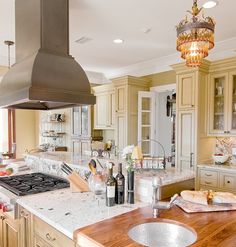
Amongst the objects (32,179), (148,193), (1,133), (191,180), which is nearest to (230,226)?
(148,193)

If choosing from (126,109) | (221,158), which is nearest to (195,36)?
(221,158)

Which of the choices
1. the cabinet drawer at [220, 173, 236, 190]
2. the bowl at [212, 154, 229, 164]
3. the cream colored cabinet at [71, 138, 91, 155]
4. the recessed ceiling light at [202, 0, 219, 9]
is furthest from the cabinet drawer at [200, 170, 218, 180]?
the cream colored cabinet at [71, 138, 91, 155]

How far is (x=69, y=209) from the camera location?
5.66ft

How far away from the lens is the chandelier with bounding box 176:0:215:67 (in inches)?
74.0

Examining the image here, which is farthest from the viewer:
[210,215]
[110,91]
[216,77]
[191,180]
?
[110,91]

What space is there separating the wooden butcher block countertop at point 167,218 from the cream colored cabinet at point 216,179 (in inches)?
74.8

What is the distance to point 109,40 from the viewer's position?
155 inches

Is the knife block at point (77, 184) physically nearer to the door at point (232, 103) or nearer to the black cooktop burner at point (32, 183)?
the black cooktop burner at point (32, 183)

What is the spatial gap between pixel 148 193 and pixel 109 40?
2.79 meters

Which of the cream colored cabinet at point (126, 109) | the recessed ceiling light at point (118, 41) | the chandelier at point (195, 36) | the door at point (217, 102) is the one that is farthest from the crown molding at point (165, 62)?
the chandelier at point (195, 36)

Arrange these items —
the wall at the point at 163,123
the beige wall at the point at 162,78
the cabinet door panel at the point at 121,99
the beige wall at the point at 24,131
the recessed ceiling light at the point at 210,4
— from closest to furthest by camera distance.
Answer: the recessed ceiling light at the point at 210,4 < the beige wall at the point at 162,78 < the cabinet door panel at the point at 121,99 < the wall at the point at 163,123 < the beige wall at the point at 24,131

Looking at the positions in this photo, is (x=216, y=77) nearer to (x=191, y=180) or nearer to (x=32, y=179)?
(x=191, y=180)

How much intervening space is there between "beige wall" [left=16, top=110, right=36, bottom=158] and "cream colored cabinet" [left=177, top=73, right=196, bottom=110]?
180 inches

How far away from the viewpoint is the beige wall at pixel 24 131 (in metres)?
6.71
